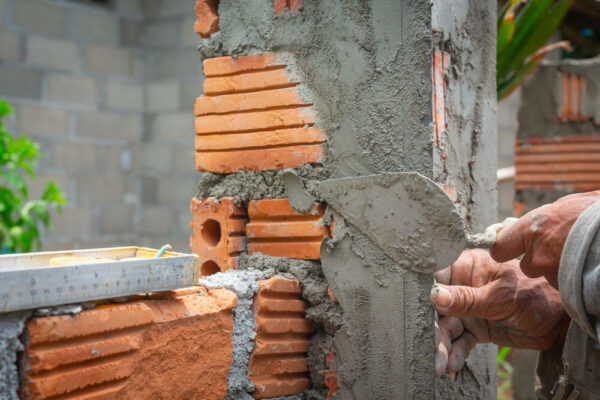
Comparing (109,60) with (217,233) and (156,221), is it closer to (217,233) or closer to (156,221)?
(156,221)

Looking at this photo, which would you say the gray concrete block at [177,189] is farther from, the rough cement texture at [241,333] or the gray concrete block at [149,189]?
the rough cement texture at [241,333]

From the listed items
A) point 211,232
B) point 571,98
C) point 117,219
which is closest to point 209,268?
point 211,232

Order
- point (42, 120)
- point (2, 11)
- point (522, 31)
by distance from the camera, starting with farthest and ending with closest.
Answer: point (42, 120), point (2, 11), point (522, 31)

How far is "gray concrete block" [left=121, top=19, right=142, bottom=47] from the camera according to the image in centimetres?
478

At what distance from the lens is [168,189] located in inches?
189

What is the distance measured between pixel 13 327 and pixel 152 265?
0.95 feet

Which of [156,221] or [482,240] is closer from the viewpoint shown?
[482,240]

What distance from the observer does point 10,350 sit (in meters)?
0.99

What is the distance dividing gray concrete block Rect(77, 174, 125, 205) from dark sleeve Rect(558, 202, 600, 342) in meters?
4.09

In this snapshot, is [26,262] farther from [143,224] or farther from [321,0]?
[143,224]

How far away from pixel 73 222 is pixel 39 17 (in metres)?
1.59

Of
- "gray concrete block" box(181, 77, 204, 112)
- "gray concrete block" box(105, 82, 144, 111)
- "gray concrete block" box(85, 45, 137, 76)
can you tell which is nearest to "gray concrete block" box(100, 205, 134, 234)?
"gray concrete block" box(105, 82, 144, 111)

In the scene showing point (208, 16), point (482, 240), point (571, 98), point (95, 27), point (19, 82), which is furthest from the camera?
point (95, 27)

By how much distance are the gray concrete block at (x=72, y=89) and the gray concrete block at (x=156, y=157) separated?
58cm
